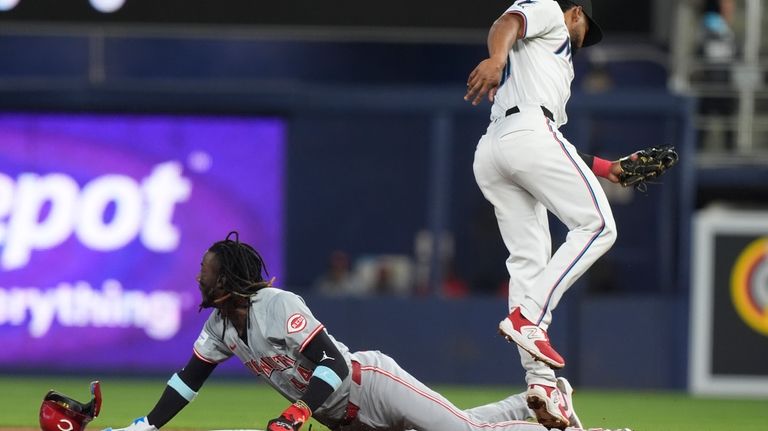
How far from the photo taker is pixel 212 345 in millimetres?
5281

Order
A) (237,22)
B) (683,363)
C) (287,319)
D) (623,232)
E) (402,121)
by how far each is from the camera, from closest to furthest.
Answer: (287,319) < (237,22) < (683,363) < (623,232) < (402,121)

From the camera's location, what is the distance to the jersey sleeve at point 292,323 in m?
4.98

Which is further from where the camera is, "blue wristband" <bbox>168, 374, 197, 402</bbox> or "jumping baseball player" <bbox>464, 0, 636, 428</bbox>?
"jumping baseball player" <bbox>464, 0, 636, 428</bbox>

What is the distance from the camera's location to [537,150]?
5477 mm

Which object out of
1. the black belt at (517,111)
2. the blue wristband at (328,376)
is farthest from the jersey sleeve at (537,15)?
the blue wristband at (328,376)

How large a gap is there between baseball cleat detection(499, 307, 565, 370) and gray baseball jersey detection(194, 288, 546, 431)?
0.88ft

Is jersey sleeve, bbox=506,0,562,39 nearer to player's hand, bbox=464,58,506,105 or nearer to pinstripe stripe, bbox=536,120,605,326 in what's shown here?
player's hand, bbox=464,58,506,105

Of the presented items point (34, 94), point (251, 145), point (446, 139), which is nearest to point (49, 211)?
point (34, 94)

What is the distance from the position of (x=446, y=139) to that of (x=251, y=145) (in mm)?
1669

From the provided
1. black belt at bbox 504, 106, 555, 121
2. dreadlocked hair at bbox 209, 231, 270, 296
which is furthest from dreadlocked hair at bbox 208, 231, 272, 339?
black belt at bbox 504, 106, 555, 121

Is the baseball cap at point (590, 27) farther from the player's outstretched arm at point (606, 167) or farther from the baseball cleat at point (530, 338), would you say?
the baseball cleat at point (530, 338)

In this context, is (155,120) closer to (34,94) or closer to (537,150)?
(34,94)

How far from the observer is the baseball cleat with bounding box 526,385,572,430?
5.39 m

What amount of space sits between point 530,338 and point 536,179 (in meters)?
0.65
